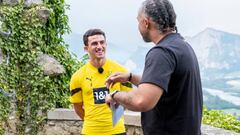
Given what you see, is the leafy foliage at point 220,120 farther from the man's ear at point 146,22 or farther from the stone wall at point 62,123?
the man's ear at point 146,22

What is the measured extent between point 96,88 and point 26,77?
2328mm

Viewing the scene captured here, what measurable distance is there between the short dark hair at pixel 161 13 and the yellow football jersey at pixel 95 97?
1.43 m

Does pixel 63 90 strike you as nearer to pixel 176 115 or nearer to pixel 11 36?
pixel 11 36

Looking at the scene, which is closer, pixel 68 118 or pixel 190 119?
pixel 190 119

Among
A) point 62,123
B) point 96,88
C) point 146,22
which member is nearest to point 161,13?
point 146,22

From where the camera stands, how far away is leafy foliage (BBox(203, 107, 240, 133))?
416 cm

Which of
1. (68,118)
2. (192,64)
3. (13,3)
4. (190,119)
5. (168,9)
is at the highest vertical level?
(13,3)

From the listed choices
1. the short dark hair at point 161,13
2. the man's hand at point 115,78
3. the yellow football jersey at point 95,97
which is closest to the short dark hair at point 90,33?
the yellow football jersey at point 95,97

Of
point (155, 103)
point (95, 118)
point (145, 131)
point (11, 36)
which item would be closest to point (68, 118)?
point (11, 36)

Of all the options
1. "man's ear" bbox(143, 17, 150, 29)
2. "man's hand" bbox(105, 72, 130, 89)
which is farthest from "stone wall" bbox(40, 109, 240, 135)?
"man's ear" bbox(143, 17, 150, 29)

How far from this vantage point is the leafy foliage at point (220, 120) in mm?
4160

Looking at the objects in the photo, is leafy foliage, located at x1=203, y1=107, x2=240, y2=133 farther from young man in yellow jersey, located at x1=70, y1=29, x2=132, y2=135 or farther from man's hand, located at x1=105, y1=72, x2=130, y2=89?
man's hand, located at x1=105, y1=72, x2=130, y2=89

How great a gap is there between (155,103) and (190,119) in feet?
0.90

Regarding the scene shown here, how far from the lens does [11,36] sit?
5.51m
